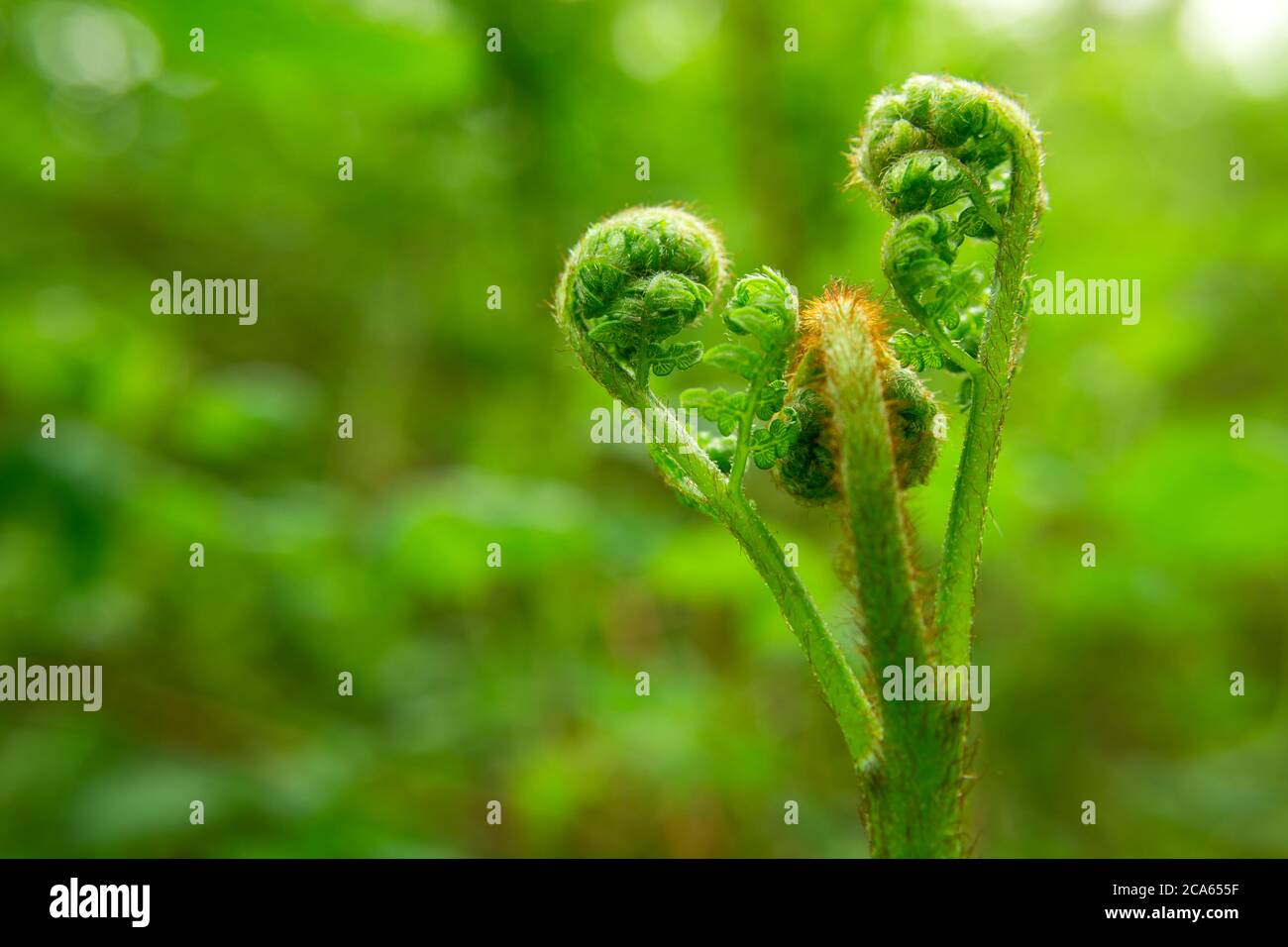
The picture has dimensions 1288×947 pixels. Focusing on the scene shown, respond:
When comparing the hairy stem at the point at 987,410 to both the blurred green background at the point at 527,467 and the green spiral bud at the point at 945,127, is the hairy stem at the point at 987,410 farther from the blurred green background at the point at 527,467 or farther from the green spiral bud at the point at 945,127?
the blurred green background at the point at 527,467

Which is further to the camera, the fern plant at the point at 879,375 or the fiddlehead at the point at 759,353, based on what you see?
the fiddlehead at the point at 759,353

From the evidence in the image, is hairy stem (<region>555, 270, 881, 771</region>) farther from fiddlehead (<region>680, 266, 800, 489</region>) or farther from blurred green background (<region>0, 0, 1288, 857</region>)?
blurred green background (<region>0, 0, 1288, 857</region>)

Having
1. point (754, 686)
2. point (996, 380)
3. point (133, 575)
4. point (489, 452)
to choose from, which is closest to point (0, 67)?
point (133, 575)

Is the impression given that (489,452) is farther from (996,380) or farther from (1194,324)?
(996,380)

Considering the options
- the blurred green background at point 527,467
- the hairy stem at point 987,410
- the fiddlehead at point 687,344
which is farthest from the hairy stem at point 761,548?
the blurred green background at point 527,467

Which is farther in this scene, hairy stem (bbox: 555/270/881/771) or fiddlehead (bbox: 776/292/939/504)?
fiddlehead (bbox: 776/292/939/504)

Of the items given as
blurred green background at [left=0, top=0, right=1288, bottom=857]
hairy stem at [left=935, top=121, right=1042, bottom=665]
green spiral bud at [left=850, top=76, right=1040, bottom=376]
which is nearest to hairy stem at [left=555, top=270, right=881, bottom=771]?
hairy stem at [left=935, top=121, right=1042, bottom=665]
